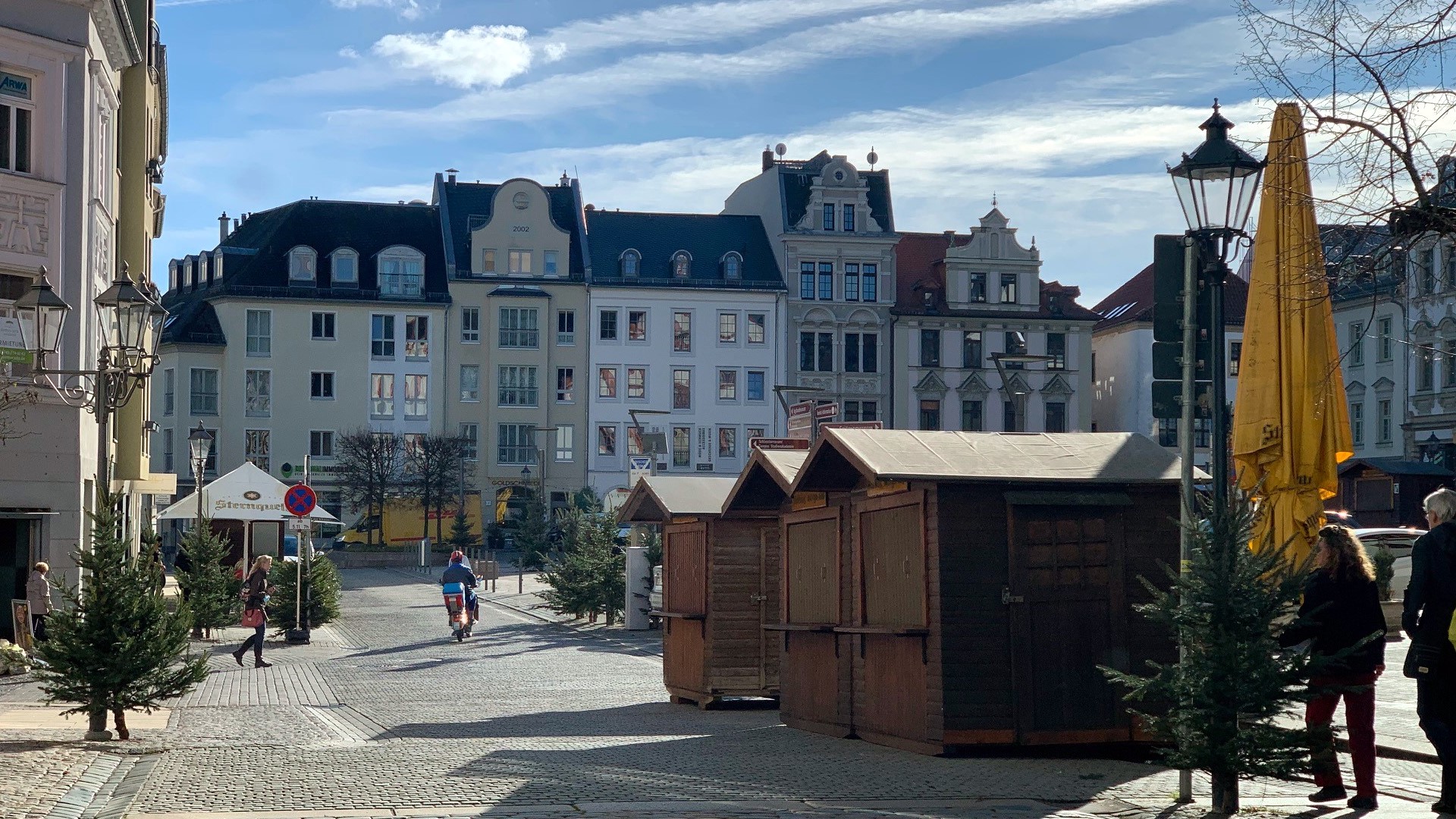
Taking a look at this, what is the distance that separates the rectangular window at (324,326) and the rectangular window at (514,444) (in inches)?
323

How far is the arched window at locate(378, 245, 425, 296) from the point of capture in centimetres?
7856

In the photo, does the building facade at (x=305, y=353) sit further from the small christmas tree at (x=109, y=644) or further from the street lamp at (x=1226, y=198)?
the street lamp at (x=1226, y=198)

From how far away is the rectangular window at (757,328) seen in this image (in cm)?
7956

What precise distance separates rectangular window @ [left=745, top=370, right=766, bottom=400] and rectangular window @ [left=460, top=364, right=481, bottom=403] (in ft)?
38.7

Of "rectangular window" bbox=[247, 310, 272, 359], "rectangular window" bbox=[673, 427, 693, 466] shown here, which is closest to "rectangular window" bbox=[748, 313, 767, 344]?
"rectangular window" bbox=[673, 427, 693, 466]

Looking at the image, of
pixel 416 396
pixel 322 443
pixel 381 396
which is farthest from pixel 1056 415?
pixel 322 443

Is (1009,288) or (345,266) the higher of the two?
(345,266)

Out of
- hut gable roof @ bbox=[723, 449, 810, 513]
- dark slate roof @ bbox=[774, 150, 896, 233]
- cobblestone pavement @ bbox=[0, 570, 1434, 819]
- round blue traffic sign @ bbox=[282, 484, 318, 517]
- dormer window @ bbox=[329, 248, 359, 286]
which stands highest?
dark slate roof @ bbox=[774, 150, 896, 233]

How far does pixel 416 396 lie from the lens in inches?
3108

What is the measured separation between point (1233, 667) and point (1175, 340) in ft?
7.75

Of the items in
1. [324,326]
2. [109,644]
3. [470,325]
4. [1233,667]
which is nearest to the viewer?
[1233,667]

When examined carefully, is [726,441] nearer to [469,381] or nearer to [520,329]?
[520,329]

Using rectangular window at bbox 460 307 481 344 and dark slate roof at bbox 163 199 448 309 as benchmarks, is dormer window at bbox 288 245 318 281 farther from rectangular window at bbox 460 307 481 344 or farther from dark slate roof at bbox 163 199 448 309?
rectangular window at bbox 460 307 481 344

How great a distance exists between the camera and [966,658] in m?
13.4
